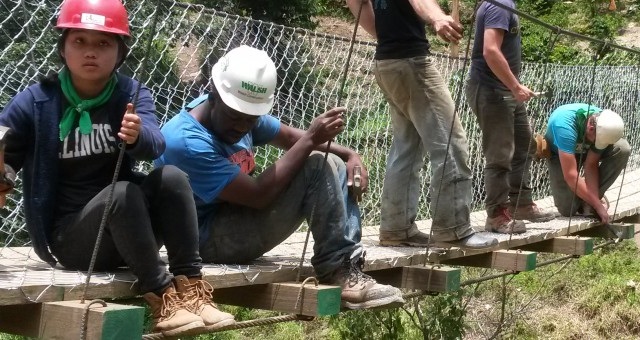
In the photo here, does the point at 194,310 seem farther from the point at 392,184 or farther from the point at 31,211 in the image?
the point at 392,184

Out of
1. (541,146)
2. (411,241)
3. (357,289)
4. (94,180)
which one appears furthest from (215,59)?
(94,180)

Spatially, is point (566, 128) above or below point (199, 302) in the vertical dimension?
above

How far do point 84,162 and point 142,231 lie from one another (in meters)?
0.22

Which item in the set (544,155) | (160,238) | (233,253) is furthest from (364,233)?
(160,238)

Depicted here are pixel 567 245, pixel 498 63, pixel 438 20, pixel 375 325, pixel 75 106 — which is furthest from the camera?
pixel 375 325

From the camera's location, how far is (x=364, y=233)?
12.3ft

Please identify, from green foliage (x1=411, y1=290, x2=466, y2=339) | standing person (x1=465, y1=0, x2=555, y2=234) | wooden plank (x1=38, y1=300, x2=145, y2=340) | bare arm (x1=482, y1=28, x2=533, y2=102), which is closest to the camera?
wooden plank (x1=38, y1=300, x2=145, y2=340)

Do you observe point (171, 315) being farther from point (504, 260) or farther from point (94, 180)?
point (504, 260)

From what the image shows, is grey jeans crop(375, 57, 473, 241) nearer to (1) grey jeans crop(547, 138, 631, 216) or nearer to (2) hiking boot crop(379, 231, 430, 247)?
(2) hiking boot crop(379, 231, 430, 247)

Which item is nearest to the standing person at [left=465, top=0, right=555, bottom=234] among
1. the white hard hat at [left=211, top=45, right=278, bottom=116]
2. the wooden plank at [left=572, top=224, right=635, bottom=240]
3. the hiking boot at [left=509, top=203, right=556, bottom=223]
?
the hiking boot at [left=509, top=203, right=556, bottom=223]

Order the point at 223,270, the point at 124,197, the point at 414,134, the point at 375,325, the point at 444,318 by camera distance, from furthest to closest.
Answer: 1. the point at 375,325
2. the point at 444,318
3. the point at 414,134
4. the point at 223,270
5. the point at 124,197

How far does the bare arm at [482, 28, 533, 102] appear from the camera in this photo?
345 centimetres

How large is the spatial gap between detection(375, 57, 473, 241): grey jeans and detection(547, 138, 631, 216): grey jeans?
4.48ft

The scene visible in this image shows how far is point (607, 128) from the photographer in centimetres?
420
